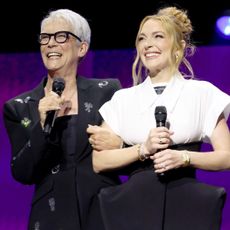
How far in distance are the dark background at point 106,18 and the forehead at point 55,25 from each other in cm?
114

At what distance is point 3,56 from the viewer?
3.90 m

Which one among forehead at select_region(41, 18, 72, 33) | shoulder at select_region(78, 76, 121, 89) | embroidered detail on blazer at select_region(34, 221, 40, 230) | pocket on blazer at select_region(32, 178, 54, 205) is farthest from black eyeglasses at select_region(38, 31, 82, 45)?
embroidered detail on blazer at select_region(34, 221, 40, 230)

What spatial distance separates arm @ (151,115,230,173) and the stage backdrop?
62.0 inches

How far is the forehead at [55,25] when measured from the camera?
2.40 m

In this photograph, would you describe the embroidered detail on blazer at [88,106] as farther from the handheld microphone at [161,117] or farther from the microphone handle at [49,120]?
the handheld microphone at [161,117]

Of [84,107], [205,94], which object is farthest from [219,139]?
[84,107]

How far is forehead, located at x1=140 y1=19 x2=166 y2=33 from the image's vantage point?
6.77 ft

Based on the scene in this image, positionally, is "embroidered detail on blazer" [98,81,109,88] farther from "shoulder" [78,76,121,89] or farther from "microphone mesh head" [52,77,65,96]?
"microphone mesh head" [52,77,65,96]

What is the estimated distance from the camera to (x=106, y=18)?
3.67 m

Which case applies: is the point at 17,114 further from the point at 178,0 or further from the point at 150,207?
the point at 178,0

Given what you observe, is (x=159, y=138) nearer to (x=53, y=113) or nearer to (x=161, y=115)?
(x=161, y=115)

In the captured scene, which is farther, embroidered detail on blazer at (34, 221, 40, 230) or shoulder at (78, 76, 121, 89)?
shoulder at (78, 76, 121, 89)

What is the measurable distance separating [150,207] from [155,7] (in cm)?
187

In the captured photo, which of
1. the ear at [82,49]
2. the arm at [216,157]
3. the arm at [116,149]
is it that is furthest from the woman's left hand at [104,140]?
the ear at [82,49]
